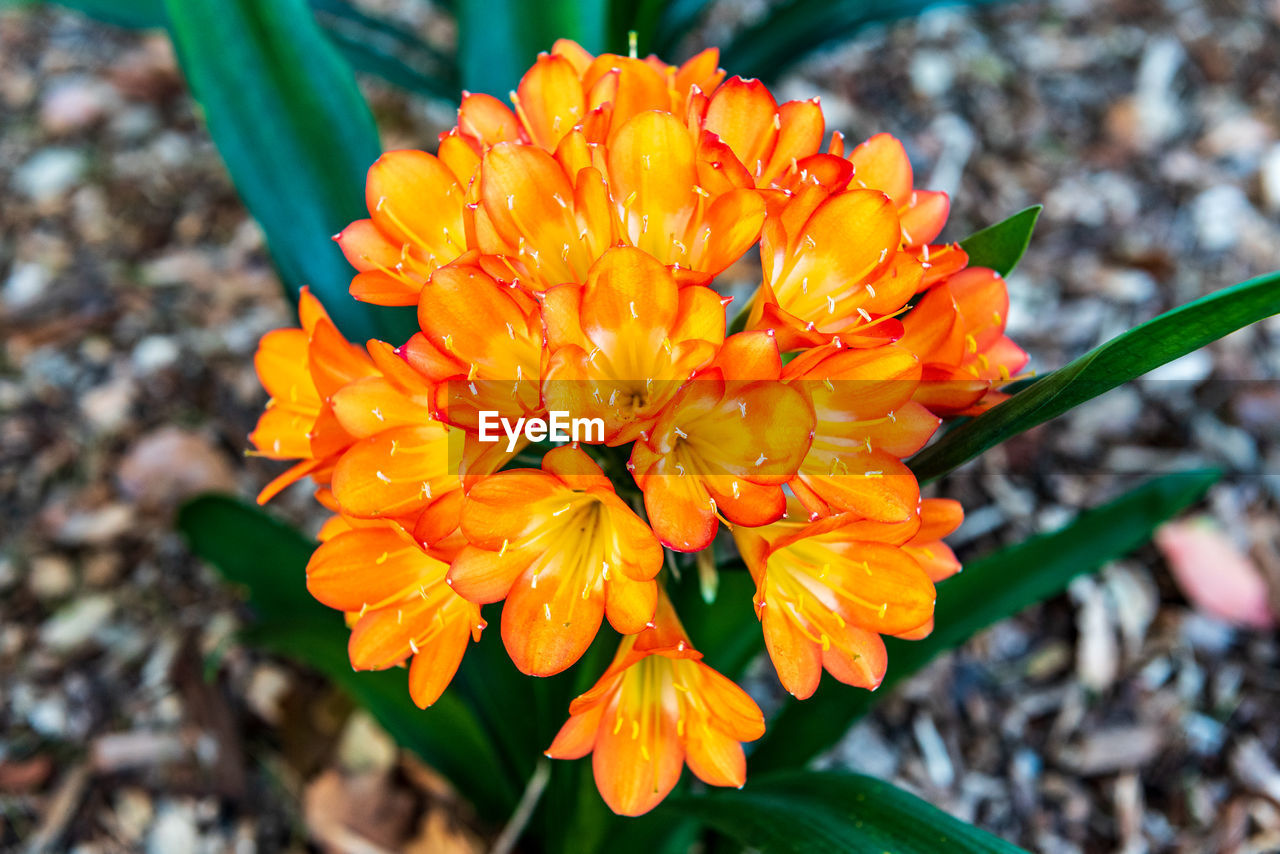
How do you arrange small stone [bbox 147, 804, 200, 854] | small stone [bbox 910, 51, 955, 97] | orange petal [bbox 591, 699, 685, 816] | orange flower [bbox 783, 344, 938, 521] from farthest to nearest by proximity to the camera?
1. small stone [bbox 910, 51, 955, 97]
2. small stone [bbox 147, 804, 200, 854]
3. orange petal [bbox 591, 699, 685, 816]
4. orange flower [bbox 783, 344, 938, 521]

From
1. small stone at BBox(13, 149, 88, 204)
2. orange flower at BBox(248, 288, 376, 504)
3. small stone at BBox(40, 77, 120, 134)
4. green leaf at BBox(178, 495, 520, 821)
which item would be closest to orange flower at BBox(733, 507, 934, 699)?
orange flower at BBox(248, 288, 376, 504)

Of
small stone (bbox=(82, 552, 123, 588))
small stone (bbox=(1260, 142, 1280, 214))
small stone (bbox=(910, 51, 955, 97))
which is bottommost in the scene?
small stone (bbox=(82, 552, 123, 588))

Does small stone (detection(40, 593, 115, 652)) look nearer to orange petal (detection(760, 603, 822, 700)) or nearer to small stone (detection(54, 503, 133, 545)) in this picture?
small stone (detection(54, 503, 133, 545))

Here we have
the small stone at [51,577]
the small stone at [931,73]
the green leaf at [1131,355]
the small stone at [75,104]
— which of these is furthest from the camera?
the small stone at [931,73]

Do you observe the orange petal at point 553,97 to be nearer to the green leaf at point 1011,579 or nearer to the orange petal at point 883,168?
the orange petal at point 883,168

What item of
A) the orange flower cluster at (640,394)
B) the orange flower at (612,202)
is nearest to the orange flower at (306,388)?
the orange flower cluster at (640,394)
